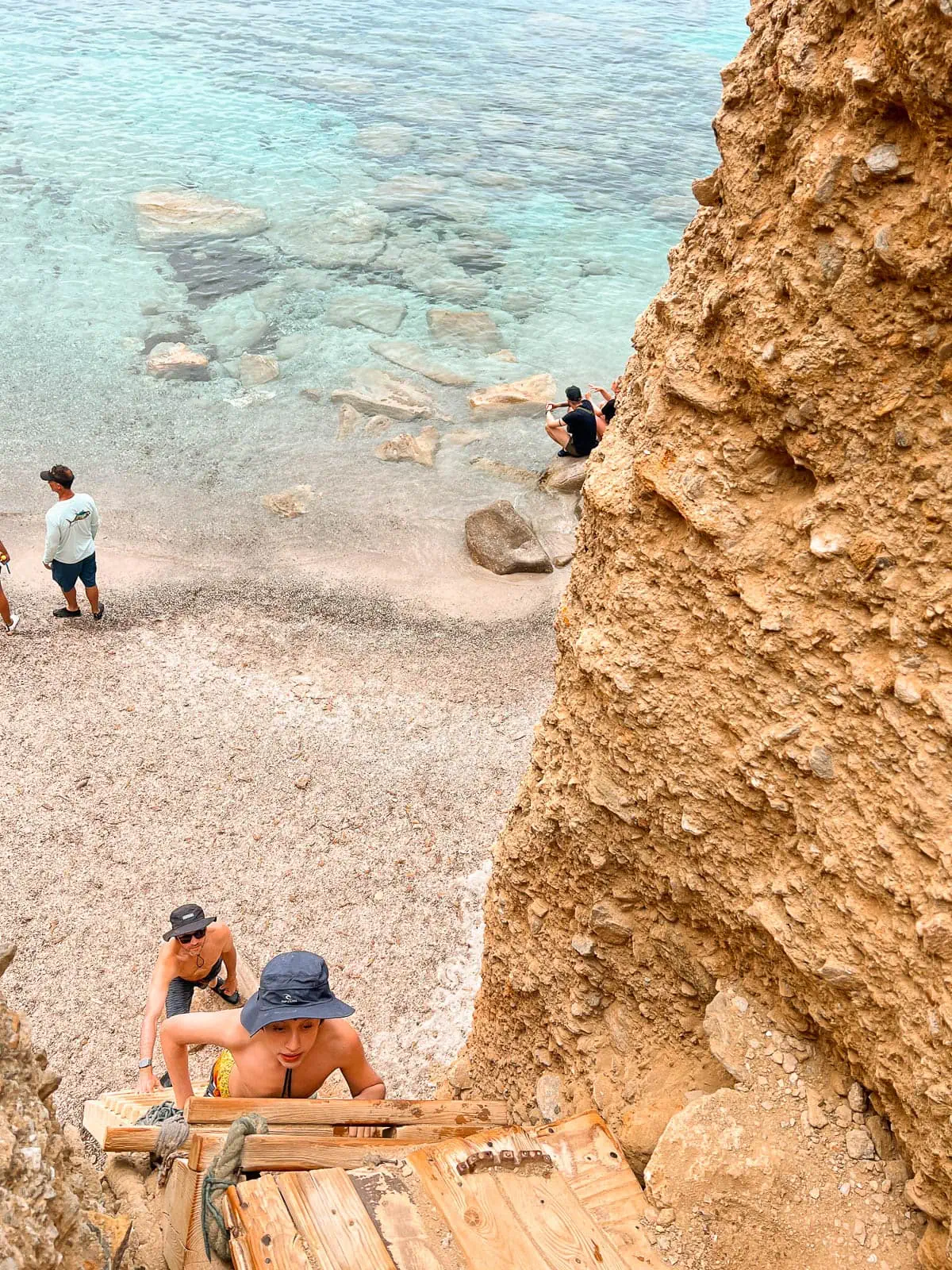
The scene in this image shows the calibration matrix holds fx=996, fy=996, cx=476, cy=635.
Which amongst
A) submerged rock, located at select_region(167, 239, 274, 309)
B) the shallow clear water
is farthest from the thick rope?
submerged rock, located at select_region(167, 239, 274, 309)

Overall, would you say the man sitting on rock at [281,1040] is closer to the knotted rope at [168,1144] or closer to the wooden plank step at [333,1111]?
the knotted rope at [168,1144]

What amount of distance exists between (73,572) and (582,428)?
6682 mm

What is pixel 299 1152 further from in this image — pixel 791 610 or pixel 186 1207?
pixel 791 610

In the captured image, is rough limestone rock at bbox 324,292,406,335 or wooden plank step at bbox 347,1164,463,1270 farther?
rough limestone rock at bbox 324,292,406,335

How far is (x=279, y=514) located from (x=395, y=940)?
23.0 ft

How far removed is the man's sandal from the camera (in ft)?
21.3

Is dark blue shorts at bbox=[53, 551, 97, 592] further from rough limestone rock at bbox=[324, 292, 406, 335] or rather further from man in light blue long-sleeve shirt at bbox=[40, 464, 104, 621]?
rough limestone rock at bbox=[324, 292, 406, 335]

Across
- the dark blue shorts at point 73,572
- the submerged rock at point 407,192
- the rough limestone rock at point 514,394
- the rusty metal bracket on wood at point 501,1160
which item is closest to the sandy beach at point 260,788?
the dark blue shorts at point 73,572

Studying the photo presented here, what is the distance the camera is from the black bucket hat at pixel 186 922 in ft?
19.9

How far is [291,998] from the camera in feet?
13.8

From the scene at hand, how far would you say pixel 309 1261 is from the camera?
8.67ft

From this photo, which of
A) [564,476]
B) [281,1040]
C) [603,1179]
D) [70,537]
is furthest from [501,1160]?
[564,476]

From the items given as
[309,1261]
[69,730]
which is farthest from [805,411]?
[69,730]

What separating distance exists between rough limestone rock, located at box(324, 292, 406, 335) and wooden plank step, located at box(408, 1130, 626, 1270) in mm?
16372
